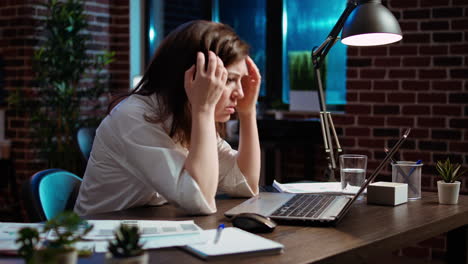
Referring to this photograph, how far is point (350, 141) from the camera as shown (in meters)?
3.94

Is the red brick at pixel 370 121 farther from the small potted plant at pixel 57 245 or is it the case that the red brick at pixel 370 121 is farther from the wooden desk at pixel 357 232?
the small potted plant at pixel 57 245

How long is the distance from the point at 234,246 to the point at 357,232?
365 millimetres

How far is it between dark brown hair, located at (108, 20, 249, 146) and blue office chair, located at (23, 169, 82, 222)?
0.33 meters

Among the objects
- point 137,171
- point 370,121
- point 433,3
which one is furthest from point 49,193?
point 433,3

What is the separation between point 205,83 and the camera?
177 cm

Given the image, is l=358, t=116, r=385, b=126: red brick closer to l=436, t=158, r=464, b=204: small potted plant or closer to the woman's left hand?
the woman's left hand

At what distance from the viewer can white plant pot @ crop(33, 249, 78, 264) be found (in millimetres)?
889

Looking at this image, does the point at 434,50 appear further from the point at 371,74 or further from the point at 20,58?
the point at 20,58

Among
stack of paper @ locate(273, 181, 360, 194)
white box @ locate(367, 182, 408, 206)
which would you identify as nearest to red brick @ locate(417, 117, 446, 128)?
stack of paper @ locate(273, 181, 360, 194)

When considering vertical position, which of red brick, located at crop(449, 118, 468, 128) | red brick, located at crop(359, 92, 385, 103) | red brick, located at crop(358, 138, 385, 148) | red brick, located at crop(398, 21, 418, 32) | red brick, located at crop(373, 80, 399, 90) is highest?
red brick, located at crop(398, 21, 418, 32)

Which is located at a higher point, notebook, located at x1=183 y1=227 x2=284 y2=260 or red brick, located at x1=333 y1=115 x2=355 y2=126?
notebook, located at x1=183 y1=227 x2=284 y2=260

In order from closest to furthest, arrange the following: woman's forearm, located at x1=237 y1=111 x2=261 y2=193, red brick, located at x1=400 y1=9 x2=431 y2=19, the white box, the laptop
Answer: the laptop → the white box → woman's forearm, located at x1=237 y1=111 x2=261 y2=193 → red brick, located at x1=400 y1=9 x2=431 y2=19

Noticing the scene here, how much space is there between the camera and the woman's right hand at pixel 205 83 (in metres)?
1.77

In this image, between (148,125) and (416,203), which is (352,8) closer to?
(416,203)
